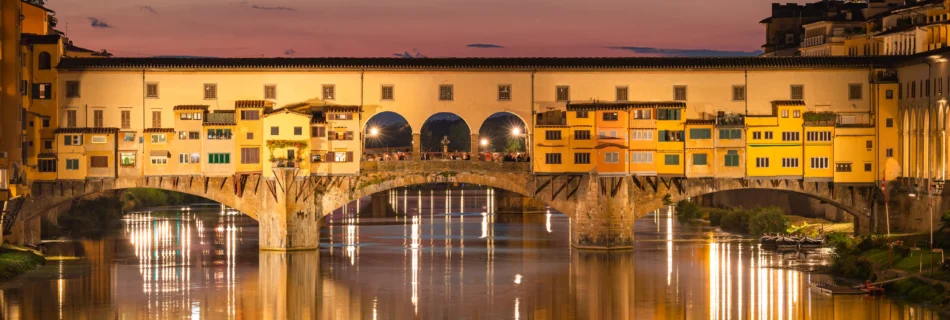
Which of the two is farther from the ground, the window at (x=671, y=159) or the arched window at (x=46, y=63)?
the arched window at (x=46, y=63)

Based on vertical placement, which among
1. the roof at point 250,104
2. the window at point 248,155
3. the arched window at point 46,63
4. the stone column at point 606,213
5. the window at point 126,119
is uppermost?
the arched window at point 46,63

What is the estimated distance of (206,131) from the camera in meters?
70.6

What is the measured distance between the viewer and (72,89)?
71000mm

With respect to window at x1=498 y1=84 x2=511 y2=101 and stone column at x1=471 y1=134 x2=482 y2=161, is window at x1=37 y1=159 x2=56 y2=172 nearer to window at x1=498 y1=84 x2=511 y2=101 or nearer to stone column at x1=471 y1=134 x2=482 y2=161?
stone column at x1=471 y1=134 x2=482 y2=161

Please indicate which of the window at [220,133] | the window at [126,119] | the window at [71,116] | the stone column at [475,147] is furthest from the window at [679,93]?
the window at [71,116]

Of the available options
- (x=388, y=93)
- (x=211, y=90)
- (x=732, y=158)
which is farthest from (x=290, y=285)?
(x=732, y=158)

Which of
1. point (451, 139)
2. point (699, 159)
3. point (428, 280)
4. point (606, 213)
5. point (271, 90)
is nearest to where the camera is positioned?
point (428, 280)

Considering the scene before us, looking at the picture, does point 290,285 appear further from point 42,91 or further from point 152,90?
point 42,91

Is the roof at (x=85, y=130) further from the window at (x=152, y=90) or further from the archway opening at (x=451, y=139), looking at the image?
the archway opening at (x=451, y=139)

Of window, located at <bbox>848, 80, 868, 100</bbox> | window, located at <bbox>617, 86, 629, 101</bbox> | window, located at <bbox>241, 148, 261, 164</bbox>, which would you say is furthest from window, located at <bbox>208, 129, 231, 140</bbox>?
window, located at <bbox>848, 80, 868, 100</bbox>

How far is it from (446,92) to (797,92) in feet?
51.3

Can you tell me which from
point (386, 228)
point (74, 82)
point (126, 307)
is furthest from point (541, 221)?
point (126, 307)

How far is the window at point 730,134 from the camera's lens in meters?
70.8

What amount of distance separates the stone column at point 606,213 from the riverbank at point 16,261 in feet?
76.2
